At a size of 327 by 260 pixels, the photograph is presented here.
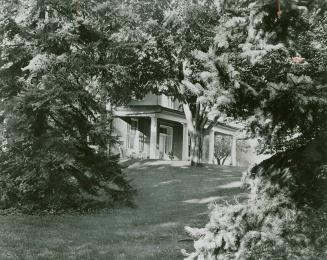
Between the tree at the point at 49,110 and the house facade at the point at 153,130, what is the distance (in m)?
15.1

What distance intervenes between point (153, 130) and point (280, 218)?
23.8m

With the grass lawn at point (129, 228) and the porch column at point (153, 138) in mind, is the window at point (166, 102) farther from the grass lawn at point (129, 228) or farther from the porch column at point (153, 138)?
the grass lawn at point (129, 228)

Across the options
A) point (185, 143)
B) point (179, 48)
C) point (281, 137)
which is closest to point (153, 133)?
point (185, 143)

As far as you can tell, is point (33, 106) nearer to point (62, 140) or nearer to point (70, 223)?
point (62, 140)

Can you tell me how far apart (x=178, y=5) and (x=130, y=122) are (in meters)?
15.2

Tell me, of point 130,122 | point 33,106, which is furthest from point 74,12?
point 130,122

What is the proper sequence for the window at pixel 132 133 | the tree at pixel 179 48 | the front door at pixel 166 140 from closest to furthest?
the tree at pixel 179 48, the window at pixel 132 133, the front door at pixel 166 140

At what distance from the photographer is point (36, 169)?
14953 millimetres

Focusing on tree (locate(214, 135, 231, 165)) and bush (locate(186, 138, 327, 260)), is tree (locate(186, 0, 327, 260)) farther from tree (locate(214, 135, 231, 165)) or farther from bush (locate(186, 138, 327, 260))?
tree (locate(214, 135, 231, 165))

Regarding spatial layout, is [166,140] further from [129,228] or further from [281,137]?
[281,137]

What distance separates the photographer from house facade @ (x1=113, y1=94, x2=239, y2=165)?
32.4 meters

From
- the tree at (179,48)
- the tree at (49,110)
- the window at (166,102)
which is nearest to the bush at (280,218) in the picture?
the tree at (49,110)

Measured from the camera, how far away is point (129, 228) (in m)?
13.0

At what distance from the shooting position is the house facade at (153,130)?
106 feet
